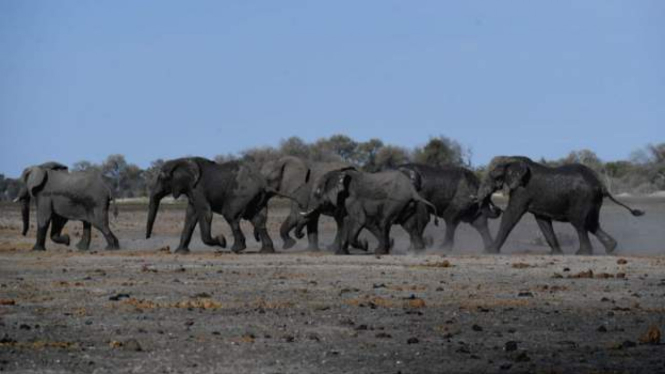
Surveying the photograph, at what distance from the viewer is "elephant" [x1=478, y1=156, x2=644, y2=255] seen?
3766 centimetres

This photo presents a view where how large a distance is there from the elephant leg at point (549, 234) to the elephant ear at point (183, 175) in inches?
327

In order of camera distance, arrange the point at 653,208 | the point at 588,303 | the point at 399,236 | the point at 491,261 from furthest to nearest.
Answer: the point at 653,208 < the point at 399,236 < the point at 491,261 < the point at 588,303

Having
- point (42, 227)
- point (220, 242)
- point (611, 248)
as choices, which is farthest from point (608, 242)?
point (42, 227)

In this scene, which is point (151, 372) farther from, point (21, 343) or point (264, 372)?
point (21, 343)

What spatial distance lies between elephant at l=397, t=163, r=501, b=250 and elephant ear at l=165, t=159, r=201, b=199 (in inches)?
220

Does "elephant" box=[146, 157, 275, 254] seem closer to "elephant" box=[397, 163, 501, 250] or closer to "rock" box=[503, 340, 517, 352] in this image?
"elephant" box=[397, 163, 501, 250]

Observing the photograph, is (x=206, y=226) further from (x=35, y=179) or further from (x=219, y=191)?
(x=35, y=179)

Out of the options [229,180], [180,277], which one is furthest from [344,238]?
[180,277]

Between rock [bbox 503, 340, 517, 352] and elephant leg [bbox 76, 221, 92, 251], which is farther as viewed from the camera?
elephant leg [bbox 76, 221, 92, 251]

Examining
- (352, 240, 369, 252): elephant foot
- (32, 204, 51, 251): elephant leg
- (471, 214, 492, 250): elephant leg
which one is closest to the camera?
(352, 240, 369, 252): elephant foot

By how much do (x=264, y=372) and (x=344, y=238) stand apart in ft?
73.8

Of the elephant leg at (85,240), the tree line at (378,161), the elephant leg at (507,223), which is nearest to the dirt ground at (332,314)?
the elephant leg at (507,223)

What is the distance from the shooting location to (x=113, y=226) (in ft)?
180

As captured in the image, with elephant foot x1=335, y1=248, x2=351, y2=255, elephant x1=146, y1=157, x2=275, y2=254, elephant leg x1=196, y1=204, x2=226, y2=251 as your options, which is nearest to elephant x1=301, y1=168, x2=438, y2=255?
elephant foot x1=335, y1=248, x2=351, y2=255
